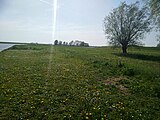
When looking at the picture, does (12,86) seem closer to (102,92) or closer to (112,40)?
(102,92)

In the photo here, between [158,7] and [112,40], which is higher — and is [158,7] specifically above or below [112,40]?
above

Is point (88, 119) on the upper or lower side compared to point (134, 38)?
lower

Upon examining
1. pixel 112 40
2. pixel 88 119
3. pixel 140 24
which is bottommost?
pixel 88 119

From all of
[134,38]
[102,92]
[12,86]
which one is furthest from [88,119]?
[134,38]

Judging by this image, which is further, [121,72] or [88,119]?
[121,72]

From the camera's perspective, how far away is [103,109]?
7.69m

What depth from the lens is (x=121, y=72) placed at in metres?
17.1

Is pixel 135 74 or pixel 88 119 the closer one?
pixel 88 119

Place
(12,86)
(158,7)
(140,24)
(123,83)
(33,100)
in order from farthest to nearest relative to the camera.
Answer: (140,24) < (158,7) < (123,83) < (12,86) < (33,100)

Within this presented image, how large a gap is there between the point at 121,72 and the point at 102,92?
732 cm

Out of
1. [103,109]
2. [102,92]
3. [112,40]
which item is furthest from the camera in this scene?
[112,40]

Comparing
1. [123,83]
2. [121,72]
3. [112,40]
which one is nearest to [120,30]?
Result: [112,40]

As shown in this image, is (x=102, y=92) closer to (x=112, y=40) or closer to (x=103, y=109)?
(x=103, y=109)

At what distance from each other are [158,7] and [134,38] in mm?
21096
